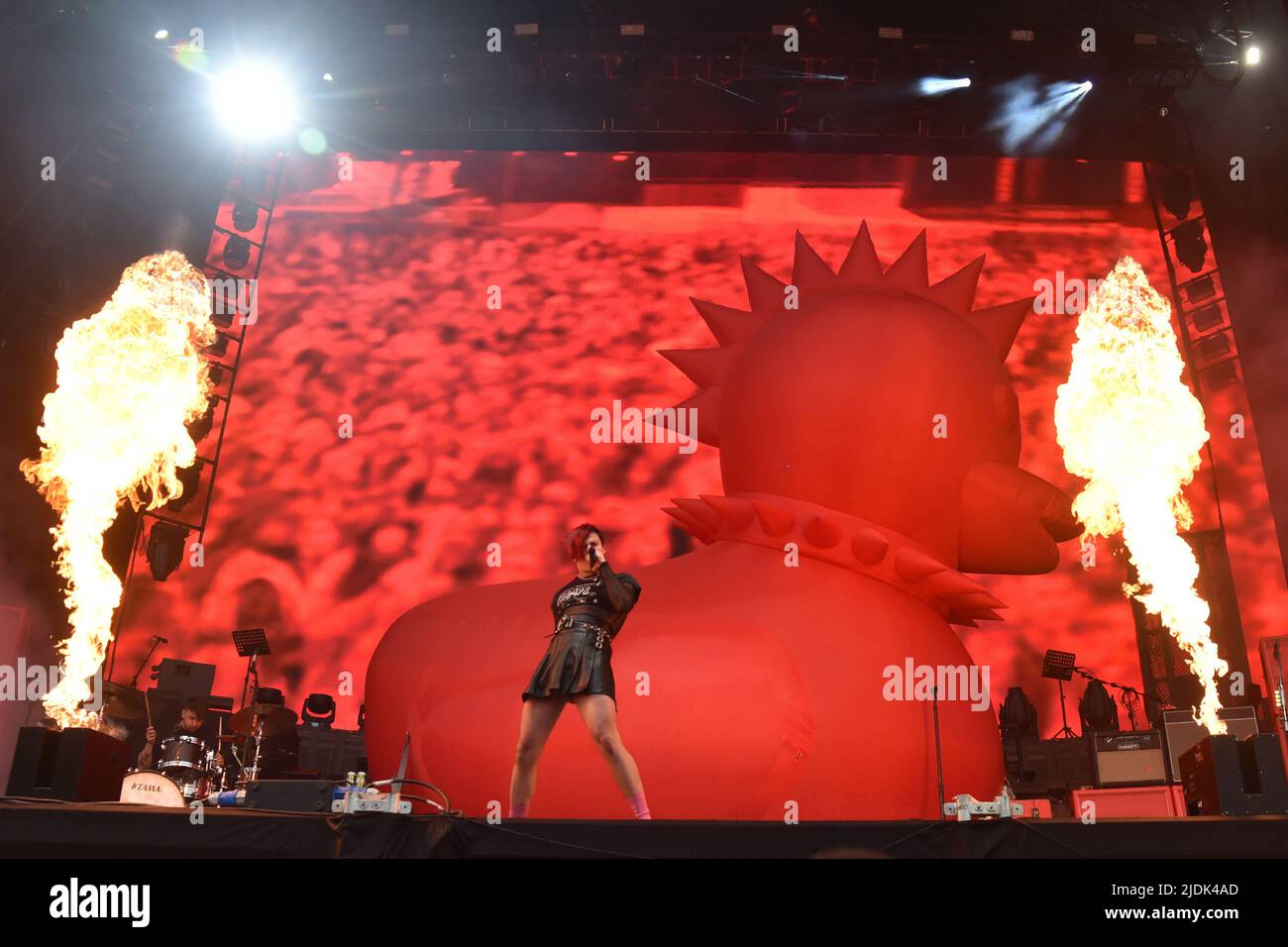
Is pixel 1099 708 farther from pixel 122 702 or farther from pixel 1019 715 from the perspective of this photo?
pixel 122 702

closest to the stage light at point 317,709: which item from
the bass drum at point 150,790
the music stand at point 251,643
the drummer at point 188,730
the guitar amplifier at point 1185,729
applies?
the music stand at point 251,643

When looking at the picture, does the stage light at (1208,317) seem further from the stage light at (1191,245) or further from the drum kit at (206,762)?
the drum kit at (206,762)

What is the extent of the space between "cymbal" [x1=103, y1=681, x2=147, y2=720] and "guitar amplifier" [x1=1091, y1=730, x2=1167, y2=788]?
6701mm

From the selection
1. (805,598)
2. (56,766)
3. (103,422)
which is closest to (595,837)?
(805,598)

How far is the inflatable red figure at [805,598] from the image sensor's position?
3996 millimetres

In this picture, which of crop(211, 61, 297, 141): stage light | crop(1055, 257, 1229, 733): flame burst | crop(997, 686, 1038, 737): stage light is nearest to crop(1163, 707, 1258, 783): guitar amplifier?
crop(1055, 257, 1229, 733): flame burst

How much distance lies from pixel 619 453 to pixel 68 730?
595cm

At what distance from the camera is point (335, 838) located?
3113mm

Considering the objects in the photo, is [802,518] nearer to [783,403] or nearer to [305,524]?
[783,403]

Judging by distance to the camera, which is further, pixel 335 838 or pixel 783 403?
pixel 783 403

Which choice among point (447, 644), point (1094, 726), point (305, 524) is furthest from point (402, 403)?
point (1094, 726)

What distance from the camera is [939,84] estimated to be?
9680 millimetres
